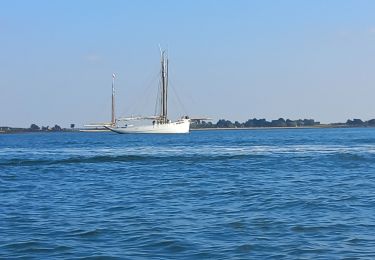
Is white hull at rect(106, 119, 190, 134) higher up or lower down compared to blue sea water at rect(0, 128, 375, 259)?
higher up

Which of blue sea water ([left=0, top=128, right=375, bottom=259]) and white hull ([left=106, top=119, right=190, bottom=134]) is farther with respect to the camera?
white hull ([left=106, top=119, right=190, bottom=134])

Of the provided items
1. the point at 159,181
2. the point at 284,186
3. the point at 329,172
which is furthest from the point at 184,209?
the point at 329,172

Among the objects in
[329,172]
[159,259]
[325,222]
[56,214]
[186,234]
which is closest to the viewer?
[159,259]

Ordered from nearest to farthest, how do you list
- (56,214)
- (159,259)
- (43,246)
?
(159,259) → (43,246) → (56,214)

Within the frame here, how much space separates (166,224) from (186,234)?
5.17ft

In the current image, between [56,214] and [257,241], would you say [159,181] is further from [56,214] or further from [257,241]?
[257,241]

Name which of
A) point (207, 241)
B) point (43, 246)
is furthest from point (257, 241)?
point (43, 246)

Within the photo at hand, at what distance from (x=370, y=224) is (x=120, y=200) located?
9.20 metres

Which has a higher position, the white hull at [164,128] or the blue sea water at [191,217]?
the white hull at [164,128]

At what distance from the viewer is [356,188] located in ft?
82.9

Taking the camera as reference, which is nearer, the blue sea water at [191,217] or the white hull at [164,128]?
the blue sea water at [191,217]

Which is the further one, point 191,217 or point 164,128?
point 164,128

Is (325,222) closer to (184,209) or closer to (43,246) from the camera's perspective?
(184,209)

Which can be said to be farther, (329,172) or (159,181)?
(329,172)
